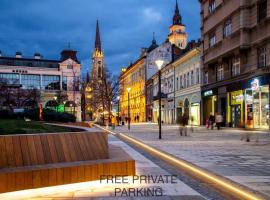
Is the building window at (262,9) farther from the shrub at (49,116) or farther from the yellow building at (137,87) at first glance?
the yellow building at (137,87)

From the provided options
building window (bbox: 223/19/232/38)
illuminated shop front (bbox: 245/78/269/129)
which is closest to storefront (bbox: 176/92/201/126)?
building window (bbox: 223/19/232/38)

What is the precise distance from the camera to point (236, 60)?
131ft

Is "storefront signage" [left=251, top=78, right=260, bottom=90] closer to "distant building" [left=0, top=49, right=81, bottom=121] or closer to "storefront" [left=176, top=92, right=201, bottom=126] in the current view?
"storefront" [left=176, top=92, right=201, bottom=126]

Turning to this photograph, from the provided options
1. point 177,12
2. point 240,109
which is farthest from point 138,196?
point 177,12

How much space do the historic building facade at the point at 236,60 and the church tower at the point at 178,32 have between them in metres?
78.8

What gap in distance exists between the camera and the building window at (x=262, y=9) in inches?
1340

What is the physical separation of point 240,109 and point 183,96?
21.3m

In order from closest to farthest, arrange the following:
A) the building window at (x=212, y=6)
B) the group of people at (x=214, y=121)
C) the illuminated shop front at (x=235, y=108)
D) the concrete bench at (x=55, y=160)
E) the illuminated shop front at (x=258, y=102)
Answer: the concrete bench at (x=55, y=160)
the illuminated shop front at (x=258, y=102)
the illuminated shop front at (x=235, y=108)
the group of people at (x=214, y=121)
the building window at (x=212, y=6)

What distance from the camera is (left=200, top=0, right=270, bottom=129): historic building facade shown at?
111ft

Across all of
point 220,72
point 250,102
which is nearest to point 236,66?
point 220,72

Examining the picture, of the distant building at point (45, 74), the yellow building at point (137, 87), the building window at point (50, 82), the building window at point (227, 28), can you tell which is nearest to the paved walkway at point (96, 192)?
the building window at point (227, 28)

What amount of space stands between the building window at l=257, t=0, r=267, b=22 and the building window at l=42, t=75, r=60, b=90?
71.4m

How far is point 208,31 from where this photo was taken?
47.6m

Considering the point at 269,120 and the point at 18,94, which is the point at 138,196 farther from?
the point at 18,94
